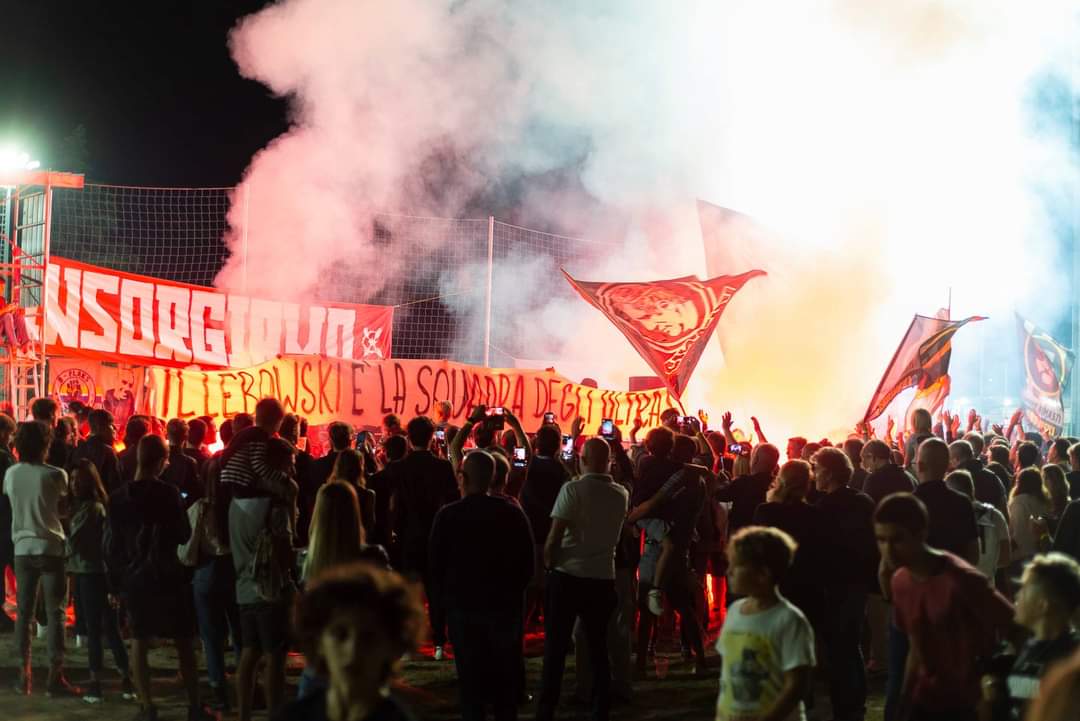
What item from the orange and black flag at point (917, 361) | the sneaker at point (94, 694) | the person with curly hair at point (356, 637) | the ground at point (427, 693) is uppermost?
the orange and black flag at point (917, 361)

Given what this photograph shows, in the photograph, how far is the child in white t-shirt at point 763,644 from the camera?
12.7 ft

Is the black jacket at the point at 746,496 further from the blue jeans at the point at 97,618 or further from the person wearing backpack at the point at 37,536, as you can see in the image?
the person wearing backpack at the point at 37,536

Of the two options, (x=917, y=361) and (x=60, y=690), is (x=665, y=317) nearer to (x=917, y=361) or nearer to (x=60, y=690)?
(x=917, y=361)

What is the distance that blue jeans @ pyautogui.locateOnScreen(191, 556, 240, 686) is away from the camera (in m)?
6.96

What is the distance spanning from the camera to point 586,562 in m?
6.66

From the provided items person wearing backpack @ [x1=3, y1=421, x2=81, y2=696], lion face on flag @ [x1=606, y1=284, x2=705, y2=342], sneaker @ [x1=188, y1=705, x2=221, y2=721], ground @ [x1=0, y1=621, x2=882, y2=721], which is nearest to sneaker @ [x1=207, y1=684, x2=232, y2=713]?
ground @ [x1=0, y1=621, x2=882, y2=721]

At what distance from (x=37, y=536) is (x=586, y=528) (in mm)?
3397

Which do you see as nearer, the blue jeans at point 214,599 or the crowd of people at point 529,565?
the crowd of people at point 529,565

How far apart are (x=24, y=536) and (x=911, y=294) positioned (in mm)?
22949

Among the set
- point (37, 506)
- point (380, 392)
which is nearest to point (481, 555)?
point (37, 506)

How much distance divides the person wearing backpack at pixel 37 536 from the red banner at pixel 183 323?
7964 mm

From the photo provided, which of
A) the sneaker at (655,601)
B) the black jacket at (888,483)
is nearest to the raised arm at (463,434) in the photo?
the sneaker at (655,601)

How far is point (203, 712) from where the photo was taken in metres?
6.78

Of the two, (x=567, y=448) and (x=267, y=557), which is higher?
(x=567, y=448)
